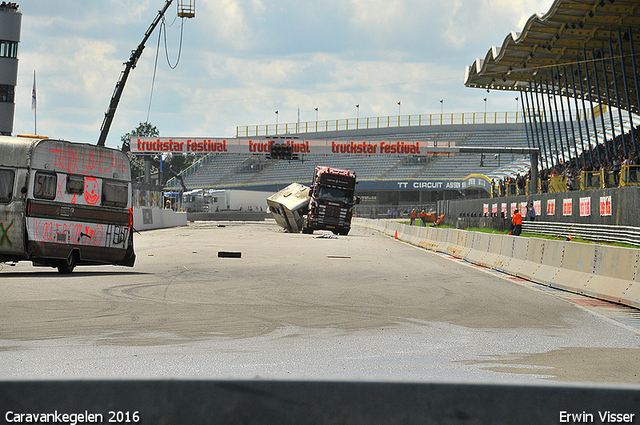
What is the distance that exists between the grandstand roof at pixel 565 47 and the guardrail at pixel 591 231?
9.46 meters

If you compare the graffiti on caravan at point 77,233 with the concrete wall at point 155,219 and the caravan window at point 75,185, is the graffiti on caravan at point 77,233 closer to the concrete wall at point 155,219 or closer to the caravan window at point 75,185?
the caravan window at point 75,185

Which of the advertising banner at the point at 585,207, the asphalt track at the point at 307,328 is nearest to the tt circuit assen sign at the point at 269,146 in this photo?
the advertising banner at the point at 585,207

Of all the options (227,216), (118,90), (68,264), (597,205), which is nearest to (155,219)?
(118,90)

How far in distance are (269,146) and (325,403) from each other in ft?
190

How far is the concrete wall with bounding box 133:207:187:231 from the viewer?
4309 centimetres

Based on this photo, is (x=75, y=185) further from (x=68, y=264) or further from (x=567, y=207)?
(x=567, y=207)

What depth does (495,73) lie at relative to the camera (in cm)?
5344

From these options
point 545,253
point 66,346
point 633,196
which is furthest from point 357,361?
point 633,196

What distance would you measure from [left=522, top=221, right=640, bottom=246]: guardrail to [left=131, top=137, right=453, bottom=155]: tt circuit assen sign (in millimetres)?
25897

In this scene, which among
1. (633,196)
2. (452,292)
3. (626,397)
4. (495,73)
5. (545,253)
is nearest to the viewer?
(626,397)

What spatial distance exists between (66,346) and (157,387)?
5196mm

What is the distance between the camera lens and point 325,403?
262cm

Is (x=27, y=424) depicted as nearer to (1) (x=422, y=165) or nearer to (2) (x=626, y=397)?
(2) (x=626, y=397)

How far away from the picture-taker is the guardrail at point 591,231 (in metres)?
23.5
